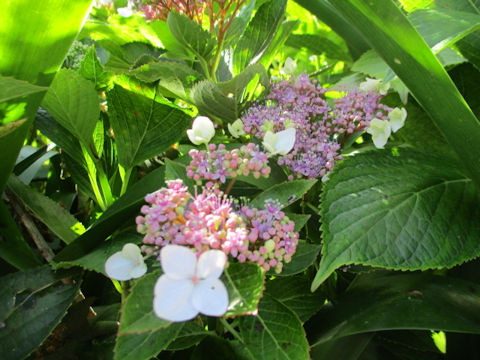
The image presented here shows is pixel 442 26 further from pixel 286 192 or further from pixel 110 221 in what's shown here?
pixel 110 221

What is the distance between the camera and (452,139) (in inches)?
21.0

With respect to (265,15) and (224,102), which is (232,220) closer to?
(224,102)

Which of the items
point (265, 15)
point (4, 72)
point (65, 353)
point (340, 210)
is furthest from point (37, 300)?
point (265, 15)

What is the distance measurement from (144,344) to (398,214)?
0.30m

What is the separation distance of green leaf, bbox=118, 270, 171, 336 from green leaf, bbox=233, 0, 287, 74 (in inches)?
17.8

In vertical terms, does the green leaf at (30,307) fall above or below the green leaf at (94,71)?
below

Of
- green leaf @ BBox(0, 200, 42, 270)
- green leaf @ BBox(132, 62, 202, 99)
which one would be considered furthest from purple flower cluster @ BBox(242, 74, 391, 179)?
green leaf @ BBox(0, 200, 42, 270)

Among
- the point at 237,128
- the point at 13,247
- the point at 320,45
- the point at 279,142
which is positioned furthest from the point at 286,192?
the point at 320,45

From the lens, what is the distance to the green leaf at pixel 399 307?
19.8 inches

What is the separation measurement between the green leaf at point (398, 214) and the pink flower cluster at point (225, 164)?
Answer: 0.30 feet

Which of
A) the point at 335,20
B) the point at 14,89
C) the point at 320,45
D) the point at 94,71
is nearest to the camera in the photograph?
the point at 14,89

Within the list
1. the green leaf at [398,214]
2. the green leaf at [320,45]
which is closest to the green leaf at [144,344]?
the green leaf at [398,214]

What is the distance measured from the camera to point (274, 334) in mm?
418

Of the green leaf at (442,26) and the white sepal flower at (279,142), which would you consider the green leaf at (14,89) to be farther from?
the green leaf at (442,26)
